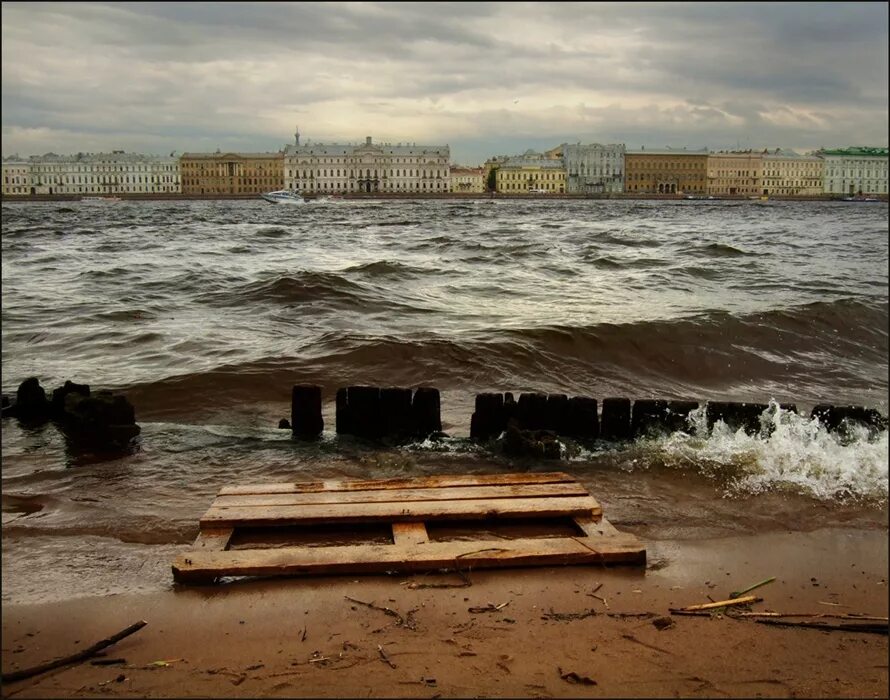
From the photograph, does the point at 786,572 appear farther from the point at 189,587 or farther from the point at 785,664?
the point at 189,587

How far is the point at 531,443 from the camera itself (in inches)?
267

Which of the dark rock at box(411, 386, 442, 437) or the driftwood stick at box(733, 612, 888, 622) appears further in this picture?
the dark rock at box(411, 386, 442, 437)

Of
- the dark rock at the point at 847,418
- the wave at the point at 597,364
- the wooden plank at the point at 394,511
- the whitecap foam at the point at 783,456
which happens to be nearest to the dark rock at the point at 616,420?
the whitecap foam at the point at 783,456

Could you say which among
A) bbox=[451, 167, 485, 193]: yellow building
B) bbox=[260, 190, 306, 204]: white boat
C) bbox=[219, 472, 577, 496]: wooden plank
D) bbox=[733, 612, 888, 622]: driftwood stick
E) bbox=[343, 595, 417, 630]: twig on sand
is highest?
bbox=[451, 167, 485, 193]: yellow building

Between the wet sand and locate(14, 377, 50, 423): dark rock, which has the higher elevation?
locate(14, 377, 50, 423): dark rock

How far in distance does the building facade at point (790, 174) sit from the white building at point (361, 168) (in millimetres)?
71807

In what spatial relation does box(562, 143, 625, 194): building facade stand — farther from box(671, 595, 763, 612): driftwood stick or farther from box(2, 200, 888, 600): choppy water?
box(671, 595, 763, 612): driftwood stick

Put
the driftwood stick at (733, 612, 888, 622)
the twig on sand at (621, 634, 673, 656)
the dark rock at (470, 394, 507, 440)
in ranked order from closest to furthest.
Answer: the twig on sand at (621, 634, 673, 656)
the driftwood stick at (733, 612, 888, 622)
the dark rock at (470, 394, 507, 440)

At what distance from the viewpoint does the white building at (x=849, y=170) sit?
6841 inches

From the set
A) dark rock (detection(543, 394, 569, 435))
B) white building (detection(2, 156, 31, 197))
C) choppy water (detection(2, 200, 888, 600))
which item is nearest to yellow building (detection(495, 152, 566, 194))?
white building (detection(2, 156, 31, 197))

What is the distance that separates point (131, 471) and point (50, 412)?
200cm

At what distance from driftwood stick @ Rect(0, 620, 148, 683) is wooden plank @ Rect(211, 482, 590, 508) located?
4.59 ft

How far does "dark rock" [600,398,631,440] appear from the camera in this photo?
7.25 meters

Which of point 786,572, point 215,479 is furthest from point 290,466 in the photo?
point 786,572
